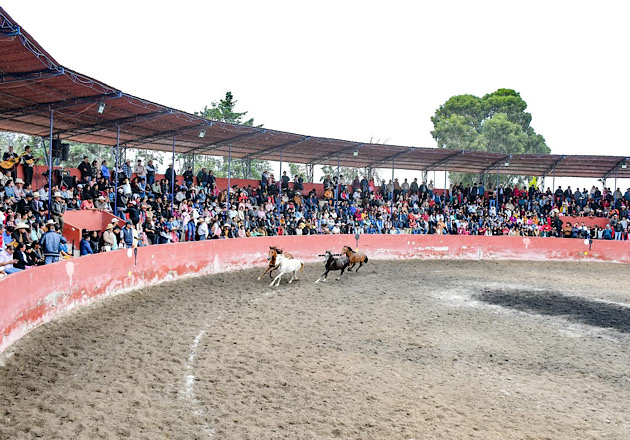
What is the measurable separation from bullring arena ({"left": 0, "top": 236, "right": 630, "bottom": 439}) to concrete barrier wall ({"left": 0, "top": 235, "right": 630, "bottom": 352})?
0.17 feet

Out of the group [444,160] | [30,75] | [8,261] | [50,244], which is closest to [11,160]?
[30,75]

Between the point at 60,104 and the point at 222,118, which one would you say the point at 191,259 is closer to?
the point at 60,104

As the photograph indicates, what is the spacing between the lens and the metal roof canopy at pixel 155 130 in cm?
1277

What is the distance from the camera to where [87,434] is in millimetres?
5184

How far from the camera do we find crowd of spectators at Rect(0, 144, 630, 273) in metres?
13.7

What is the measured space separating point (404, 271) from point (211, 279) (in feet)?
23.8

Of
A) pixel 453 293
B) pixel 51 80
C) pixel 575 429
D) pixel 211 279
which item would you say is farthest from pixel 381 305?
pixel 51 80

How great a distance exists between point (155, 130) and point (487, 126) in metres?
46.4

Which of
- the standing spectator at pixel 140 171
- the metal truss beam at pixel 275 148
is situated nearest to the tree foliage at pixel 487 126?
the metal truss beam at pixel 275 148

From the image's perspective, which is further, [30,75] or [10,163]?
[10,163]

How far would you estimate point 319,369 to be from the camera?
24.6 feet

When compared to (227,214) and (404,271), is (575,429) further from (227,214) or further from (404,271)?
(227,214)

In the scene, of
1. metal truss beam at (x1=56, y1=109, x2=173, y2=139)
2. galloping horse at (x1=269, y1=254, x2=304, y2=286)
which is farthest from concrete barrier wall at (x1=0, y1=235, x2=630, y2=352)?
metal truss beam at (x1=56, y1=109, x2=173, y2=139)

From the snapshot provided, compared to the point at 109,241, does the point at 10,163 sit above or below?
above
